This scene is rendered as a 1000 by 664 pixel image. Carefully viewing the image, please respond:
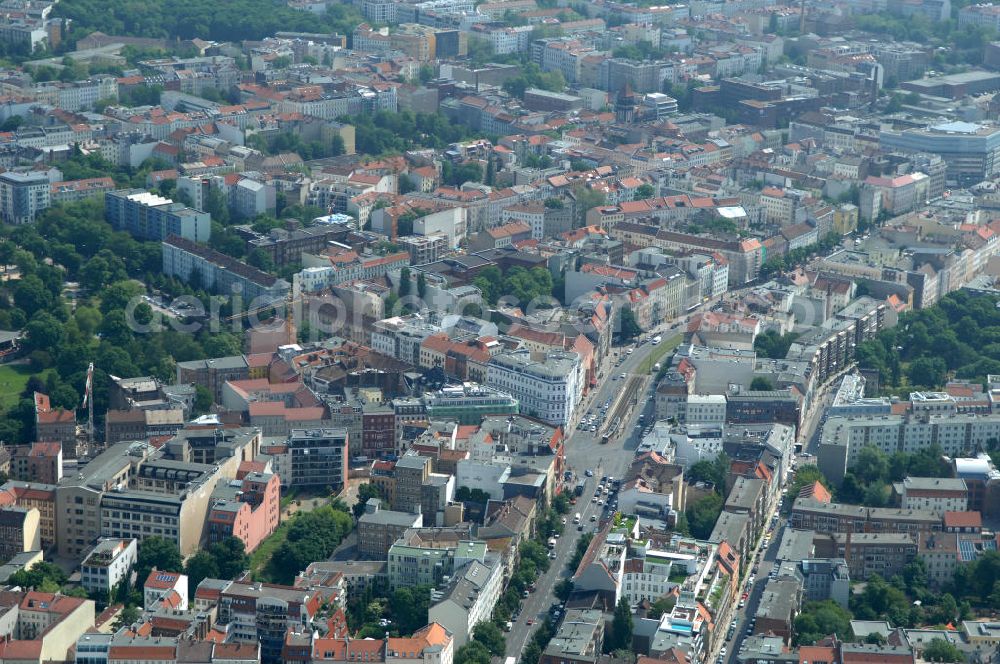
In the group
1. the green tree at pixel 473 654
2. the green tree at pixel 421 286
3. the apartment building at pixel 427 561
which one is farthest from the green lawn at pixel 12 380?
the green tree at pixel 473 654

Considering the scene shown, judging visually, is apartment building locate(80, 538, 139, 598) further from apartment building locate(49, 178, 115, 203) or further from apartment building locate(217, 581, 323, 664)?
apartment building locate(49, 178, 115, 203)

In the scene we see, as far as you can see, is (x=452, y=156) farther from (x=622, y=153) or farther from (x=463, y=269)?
(x=463, y=269)

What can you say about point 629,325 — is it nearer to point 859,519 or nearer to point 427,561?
point 859,519

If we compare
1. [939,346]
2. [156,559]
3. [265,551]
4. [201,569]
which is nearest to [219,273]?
[265,551]

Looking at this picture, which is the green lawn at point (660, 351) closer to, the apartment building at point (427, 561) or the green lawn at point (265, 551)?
the green lawn at point (265, 551)

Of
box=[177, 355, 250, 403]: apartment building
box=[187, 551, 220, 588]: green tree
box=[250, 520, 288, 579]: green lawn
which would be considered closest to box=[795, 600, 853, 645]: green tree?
box=[250, 520, 288, 579]: green lawn
